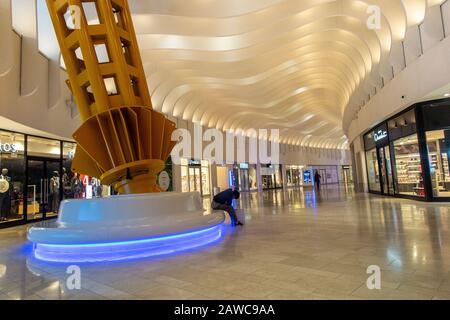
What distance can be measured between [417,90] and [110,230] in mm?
10425

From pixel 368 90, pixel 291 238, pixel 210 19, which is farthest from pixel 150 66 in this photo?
pixel 291 238

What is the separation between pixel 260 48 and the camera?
1578 centimetres

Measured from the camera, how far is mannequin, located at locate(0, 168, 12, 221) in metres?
10.5

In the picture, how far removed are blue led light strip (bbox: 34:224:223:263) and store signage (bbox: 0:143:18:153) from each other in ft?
20.2

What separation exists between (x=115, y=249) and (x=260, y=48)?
13385mm

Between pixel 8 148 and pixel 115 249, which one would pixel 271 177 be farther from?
pixel 115 249

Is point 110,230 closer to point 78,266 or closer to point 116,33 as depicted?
point 78,266

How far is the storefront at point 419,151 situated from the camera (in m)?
10.4

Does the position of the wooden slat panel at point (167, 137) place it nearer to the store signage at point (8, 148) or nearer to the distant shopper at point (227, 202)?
the distant shopper at point (227, 202)

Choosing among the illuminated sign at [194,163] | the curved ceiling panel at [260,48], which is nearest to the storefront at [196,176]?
the illuminated sign at [194,163]

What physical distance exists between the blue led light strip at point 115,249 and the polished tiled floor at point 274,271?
0.35 m

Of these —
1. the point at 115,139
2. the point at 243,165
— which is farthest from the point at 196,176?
the point at 115,139

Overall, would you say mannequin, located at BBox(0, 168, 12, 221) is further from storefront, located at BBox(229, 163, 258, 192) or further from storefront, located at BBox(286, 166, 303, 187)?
storefront, located at BBox(286, 166, 303, 187)

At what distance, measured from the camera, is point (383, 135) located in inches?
585
